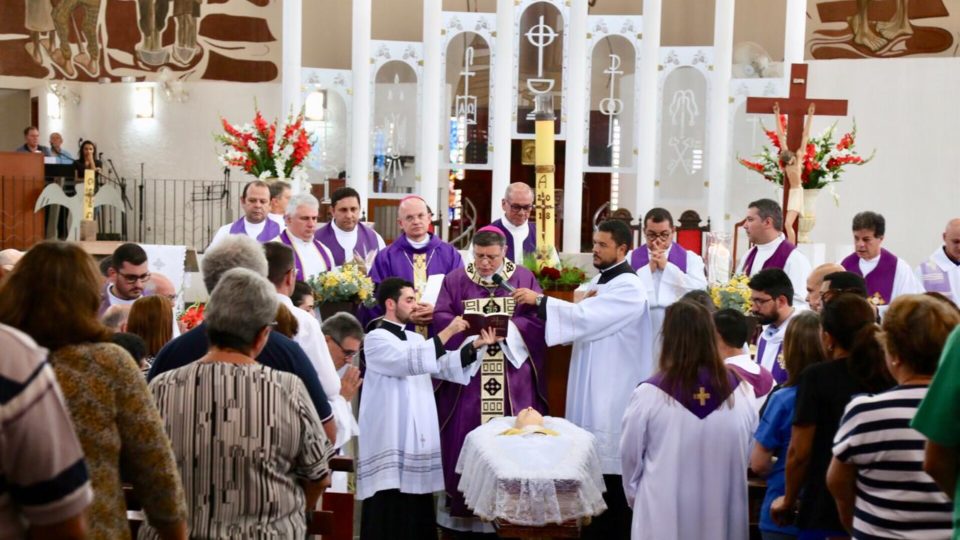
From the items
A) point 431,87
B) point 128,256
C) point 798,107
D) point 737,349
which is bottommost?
point 737,349

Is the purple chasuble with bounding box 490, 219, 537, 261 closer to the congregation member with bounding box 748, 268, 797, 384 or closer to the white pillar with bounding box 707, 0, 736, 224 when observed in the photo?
the congregation member with bounding box 748, 268, 797, 384

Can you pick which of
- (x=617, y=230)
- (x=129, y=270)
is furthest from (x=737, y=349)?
(x=129, y=270)

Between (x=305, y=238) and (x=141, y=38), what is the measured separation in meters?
9.96

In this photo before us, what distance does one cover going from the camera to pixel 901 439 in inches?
150

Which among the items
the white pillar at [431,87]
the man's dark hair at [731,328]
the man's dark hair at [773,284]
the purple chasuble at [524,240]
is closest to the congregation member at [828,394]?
the man's dark hair at [731,328]

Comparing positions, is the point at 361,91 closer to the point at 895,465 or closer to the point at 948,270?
the point at 948,270

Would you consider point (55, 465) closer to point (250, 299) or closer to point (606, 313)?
point (250, 299)

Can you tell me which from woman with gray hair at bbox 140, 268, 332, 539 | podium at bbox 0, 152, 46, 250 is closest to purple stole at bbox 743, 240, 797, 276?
woman with gray hair at bbox 140, 268, 332, 539

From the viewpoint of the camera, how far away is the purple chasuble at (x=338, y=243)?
9.87 m

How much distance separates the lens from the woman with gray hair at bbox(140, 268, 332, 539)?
12.4 feet

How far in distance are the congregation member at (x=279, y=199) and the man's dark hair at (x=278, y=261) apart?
15.6 feet

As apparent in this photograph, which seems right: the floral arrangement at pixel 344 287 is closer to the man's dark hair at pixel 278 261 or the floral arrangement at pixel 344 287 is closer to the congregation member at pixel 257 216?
the congregation member at pixel 257 216

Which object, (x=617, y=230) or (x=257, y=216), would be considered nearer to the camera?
(x=617, y=230)

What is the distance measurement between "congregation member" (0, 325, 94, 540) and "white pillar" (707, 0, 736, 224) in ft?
40.9
